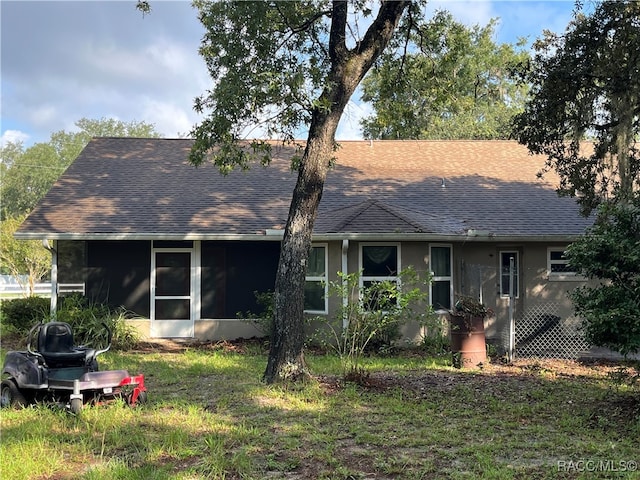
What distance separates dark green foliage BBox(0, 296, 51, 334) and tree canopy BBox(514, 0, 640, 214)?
38.2ft

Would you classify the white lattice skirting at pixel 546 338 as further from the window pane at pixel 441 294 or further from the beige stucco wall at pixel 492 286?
the window pane at pixel 441 294

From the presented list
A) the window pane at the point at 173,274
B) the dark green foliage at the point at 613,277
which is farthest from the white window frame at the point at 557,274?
the window pane at the point at 173,274

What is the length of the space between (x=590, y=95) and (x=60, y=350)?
31.5 feet

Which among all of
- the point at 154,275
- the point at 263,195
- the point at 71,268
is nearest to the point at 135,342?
the point at 154,275

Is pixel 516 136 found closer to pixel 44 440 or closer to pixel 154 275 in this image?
pixel 154 275

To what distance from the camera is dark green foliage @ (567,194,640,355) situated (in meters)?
6.12

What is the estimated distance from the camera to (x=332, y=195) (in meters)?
15.0

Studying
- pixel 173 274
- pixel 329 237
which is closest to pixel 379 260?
pixel 329 237

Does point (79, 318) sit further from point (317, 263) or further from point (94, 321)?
point (317, 263)

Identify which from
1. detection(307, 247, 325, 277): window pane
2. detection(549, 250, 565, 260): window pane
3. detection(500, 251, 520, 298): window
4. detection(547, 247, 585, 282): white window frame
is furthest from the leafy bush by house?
detection(549, 250, 565, 260): window pane

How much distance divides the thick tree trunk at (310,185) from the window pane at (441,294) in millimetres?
5367

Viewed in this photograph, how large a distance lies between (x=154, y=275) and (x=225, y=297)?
181cm

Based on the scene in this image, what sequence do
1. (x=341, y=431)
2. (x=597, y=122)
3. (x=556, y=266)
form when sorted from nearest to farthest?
(x=341, y=431) → (x=597, y=122) → (x=556, y=266)

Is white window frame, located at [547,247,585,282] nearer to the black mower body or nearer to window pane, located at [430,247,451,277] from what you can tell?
window pane, located at [430,247,451,277]
